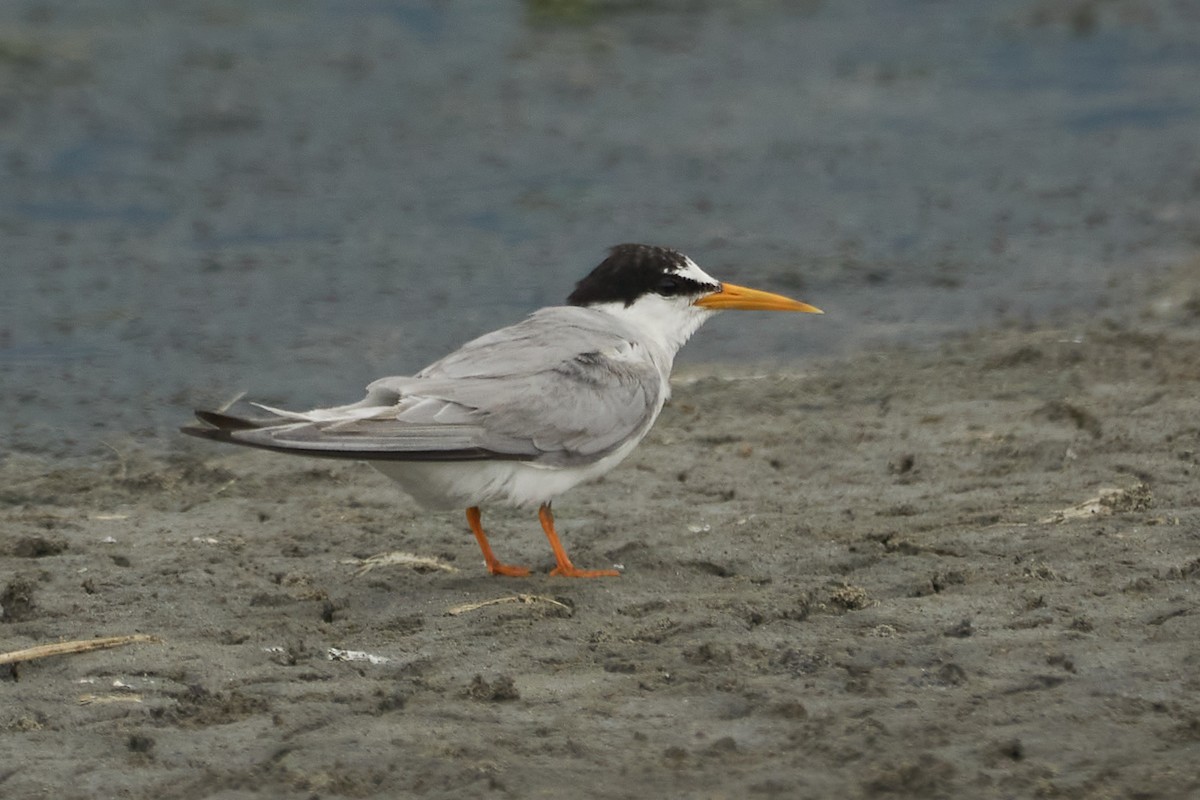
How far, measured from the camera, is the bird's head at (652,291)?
6539 millimetres

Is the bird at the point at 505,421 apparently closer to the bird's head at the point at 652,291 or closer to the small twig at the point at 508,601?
the bird's head at the point at 652,291

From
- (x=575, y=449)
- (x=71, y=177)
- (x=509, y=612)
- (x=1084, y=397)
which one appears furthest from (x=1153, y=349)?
(x=71, y=177)

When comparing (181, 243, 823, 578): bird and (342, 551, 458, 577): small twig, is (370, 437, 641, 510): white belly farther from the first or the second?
(342, 551, 458, 577): small twig

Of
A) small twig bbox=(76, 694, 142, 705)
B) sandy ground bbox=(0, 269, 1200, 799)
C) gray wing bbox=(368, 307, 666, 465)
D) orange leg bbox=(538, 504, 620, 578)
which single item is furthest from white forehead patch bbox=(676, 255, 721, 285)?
small twig bbox=(76, 694, 142, 705)

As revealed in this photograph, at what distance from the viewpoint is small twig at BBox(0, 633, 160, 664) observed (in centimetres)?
487

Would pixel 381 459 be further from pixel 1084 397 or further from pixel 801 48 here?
pixel 801 48

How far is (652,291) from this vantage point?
656 cm

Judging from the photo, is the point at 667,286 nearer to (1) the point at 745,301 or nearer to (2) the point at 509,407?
(1) the point at 745,301

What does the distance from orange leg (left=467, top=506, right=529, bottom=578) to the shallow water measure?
2311mm

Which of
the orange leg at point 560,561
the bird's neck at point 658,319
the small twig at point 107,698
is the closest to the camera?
the small twig at point 107,698

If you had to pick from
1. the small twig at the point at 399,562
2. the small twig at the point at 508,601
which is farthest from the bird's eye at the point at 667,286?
the small twig at the point at 508,601

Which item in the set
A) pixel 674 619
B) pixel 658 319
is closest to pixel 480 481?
pixel 674 619

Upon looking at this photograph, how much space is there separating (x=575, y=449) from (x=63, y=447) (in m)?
2.81

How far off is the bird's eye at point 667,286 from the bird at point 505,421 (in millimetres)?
221
